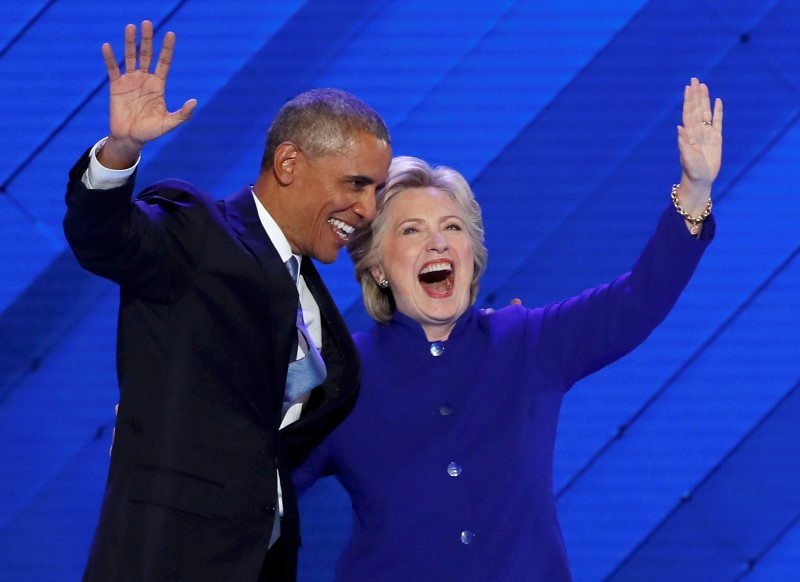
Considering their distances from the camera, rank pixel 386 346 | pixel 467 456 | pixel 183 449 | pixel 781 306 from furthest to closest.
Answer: pixel 781 306
pixel 386 346
pixel 467 456
pixel 183 449

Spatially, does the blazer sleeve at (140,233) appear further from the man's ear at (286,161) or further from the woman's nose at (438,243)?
the woman's nose at (438,243)

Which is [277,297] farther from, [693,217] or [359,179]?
[693,217]

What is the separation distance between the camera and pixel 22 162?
3.13m

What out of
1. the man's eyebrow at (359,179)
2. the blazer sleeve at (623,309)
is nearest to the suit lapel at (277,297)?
the man's eyebrow at (359,179)

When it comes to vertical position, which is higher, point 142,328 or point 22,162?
point 22,162

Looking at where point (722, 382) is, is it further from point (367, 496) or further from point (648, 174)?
point (367, 496)

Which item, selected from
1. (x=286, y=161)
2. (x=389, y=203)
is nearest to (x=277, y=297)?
(x=286, y=161)

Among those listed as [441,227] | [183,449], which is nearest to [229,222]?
[183,449]

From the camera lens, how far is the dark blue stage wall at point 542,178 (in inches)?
122

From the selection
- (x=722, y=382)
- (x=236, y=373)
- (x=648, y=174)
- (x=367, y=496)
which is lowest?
(x=367, y=496)

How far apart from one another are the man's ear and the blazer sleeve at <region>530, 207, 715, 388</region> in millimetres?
544

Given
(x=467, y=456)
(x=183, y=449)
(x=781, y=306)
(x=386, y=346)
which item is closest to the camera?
(x=183, y=449)

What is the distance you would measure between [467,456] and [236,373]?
0.51m

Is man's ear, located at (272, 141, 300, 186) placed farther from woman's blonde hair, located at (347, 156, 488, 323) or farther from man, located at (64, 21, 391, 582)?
woman's blonde hair, located at (347, 156, 488, 323)
